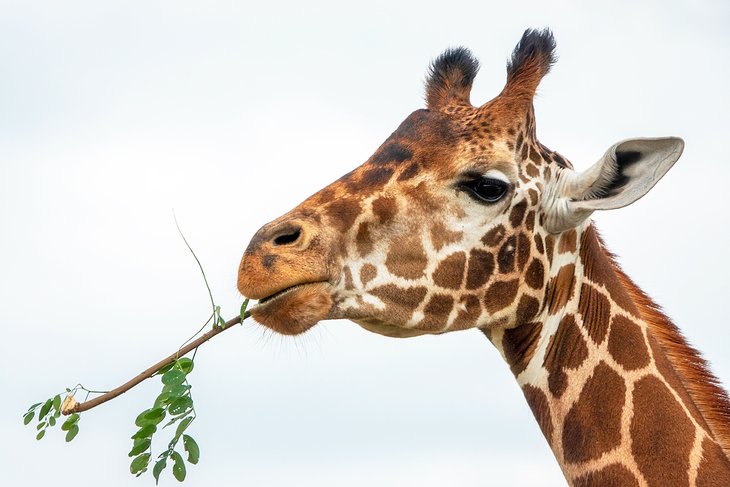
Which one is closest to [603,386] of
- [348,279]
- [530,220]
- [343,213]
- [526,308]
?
[526,308]

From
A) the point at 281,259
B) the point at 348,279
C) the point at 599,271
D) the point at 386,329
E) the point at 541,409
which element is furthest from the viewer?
the point at 599,271

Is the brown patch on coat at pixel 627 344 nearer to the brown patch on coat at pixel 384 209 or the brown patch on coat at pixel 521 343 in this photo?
the brown patch on coat at pixel 521 343

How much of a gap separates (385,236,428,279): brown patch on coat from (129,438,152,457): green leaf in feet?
7.34

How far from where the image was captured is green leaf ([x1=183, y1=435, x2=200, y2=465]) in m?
8.03

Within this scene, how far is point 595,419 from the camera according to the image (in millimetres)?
8070

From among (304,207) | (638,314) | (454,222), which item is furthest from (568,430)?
(304,207)

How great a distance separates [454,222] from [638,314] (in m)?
1.69

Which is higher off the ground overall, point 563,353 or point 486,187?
point 486,187

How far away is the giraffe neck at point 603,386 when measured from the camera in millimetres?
7875

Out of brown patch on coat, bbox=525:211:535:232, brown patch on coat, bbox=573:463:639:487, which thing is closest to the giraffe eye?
brown patch on coat, bbox=525:211:535:232

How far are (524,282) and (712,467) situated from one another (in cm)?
193

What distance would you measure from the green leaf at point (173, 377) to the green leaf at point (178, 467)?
1.74 feet

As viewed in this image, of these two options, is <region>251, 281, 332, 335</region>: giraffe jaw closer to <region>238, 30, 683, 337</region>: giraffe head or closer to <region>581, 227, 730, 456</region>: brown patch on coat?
<region>238, 30, 683, 337</region>: giraffe head

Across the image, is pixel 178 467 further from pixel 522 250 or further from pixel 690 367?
pixel 690 367
